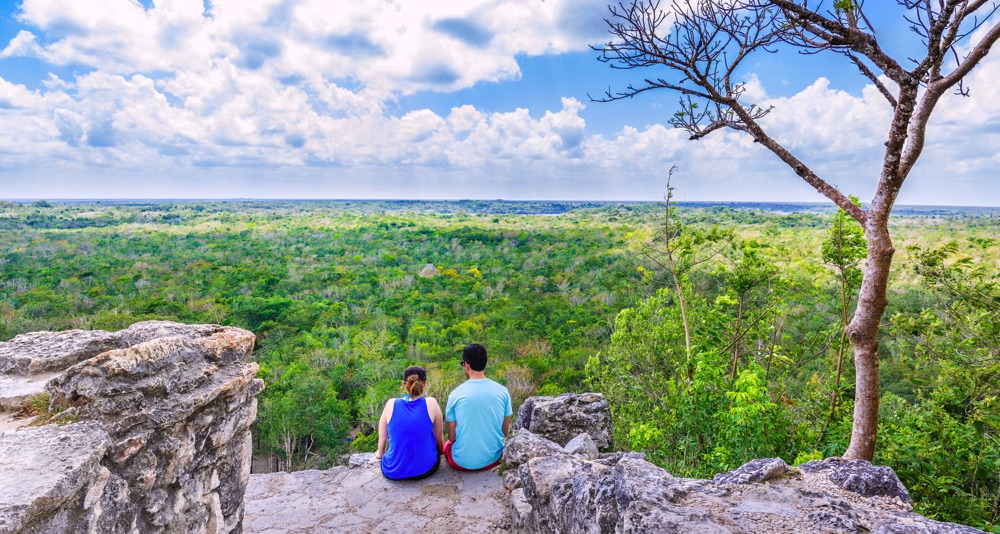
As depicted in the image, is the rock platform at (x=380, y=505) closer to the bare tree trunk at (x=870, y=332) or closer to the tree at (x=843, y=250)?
the bare tree trunk at (x=870, y=332)

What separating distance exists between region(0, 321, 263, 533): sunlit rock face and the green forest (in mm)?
3952

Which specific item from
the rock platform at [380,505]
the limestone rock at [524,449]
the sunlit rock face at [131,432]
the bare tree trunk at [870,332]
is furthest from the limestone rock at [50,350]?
the bare tree trunk at [870,332]

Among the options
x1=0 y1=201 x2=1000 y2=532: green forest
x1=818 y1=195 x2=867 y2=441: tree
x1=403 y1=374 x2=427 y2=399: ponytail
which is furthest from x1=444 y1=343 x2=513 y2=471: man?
x1=818 y1=195 x2=867 y2=441: tree

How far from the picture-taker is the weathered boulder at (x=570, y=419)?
20.6ft

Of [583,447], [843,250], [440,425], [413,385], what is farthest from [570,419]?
[843,250]

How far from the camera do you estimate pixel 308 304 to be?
3186 cm

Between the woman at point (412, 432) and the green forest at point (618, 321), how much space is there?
2.35 m

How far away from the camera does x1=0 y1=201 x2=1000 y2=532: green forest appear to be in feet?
14.0

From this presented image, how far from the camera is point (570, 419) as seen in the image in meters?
6.29

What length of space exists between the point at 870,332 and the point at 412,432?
12.5 feet

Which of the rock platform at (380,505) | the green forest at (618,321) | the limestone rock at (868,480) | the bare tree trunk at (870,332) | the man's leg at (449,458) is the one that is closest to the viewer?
the limestone rock at (868,480)

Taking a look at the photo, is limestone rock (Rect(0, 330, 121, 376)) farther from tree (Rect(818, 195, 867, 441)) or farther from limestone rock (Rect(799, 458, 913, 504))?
tree (Rect(818, 195, 867, 441))

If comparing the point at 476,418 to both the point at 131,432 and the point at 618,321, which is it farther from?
the point at 618,321

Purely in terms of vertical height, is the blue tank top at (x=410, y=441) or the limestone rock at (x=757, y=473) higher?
the limestone rock at (x=757, y=473)
